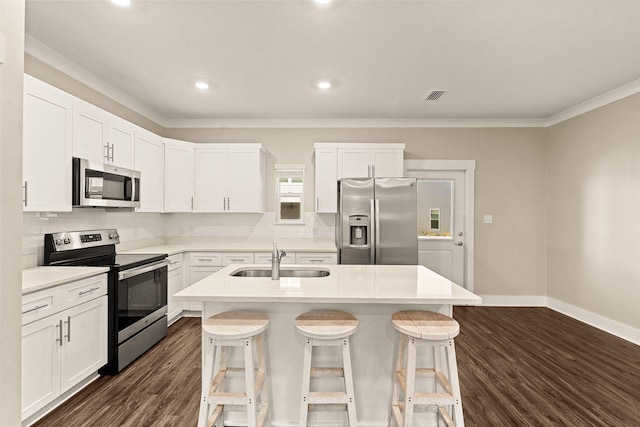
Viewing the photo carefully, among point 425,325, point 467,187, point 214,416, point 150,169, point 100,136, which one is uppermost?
point 100,136

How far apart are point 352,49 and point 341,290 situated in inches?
78.4

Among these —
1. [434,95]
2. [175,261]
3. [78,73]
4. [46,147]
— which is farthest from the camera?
[175,261]

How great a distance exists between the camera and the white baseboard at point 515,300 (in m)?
4.79

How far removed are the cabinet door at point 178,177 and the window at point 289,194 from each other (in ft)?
3.94

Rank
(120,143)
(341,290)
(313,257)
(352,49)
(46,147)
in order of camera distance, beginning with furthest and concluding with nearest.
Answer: (313,257), (120,143), (352,49), (46,147), (341,290)

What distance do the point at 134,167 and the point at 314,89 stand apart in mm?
2134

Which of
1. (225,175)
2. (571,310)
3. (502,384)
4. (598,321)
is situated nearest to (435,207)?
(571,310)

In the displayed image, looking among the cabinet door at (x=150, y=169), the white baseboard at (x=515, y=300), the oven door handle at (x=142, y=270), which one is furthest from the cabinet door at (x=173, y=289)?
the white baseboard at (x=515, y=300)

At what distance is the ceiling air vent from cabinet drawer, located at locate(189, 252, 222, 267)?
3172mm

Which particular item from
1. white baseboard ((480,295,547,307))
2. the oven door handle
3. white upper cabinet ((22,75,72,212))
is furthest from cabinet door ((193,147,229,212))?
white baseboard ((480,295,547,307))

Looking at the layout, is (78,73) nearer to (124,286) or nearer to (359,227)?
(124,286)

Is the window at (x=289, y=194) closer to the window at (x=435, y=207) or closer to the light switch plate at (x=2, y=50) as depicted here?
the window at (x=435, y=207)

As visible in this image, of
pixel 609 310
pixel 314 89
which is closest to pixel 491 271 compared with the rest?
pixel 609 310

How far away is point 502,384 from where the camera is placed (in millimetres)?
2596
